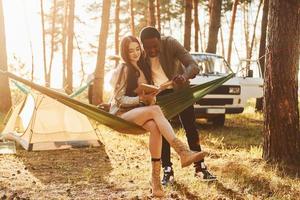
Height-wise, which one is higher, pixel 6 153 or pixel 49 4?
pixel 49 4

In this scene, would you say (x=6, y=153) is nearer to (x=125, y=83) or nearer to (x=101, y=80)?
(x=125, y=83)

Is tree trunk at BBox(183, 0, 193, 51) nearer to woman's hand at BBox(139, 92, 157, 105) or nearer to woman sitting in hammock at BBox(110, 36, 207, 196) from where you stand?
woman sitting in hammock at BBox(110, 36, 207, 196)

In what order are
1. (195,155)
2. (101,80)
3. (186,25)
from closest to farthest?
1. (195,155)
2. (101,80)
3. (186,25)

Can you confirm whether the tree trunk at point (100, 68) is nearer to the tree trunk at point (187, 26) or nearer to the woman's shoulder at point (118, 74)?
the tree trunk at point (187, 26)

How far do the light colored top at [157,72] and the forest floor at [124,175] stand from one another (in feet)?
3.75

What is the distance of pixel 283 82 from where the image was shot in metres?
5.83

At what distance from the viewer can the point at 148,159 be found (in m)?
7.08

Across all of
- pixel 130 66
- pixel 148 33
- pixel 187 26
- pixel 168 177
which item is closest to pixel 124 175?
pixel 168 177

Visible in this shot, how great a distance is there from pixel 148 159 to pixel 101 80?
20.3 feet

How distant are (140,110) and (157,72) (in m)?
0.80

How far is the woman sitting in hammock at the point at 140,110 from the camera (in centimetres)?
440

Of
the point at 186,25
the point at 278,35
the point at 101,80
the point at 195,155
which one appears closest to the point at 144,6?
the point at 186,25

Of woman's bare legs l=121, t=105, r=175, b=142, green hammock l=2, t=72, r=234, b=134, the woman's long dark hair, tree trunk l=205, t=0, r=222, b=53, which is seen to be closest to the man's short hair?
the woman's long dark hair

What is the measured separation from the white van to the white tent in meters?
A: 2.79
